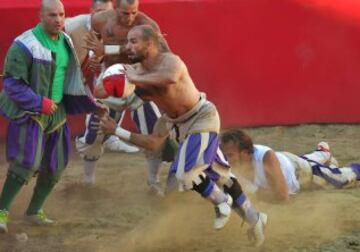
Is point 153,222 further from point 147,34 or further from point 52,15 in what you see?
point 52,15

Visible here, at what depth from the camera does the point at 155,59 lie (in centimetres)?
705

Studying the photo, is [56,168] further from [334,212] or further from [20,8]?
[20,8]

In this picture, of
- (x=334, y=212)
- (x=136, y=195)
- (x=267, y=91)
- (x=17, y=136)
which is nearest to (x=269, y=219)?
(x=334, y=212)

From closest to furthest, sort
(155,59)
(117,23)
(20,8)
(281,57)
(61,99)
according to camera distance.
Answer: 1. (155,59)
2. (61,99)
3. (117,23)
4. (20,8)
5. (281,57)

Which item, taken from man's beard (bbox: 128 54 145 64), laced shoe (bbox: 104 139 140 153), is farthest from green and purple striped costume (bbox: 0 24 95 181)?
laced shoe (bbox: 104 139 140 153)

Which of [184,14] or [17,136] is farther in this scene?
[184,14]

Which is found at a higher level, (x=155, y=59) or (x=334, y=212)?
(x=155, y=59)

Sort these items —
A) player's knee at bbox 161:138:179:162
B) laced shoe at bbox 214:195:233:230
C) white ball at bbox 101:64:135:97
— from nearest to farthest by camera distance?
white ball at bbox 101:64:135:97 < laced shoe at bbox 214:195:233:230 < player's knee at bbox 161:138:179:162

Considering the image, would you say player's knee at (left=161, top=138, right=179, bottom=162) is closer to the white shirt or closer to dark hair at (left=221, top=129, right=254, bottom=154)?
dark hair at (left=221, top=129, right=254, bottom=154)

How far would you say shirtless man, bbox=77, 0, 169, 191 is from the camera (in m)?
8.37

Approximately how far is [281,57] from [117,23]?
3.18 meters

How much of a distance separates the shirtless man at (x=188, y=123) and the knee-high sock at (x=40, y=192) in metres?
0.95

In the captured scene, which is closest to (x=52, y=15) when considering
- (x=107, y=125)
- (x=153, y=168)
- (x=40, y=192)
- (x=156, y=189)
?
(x=107, y=125)

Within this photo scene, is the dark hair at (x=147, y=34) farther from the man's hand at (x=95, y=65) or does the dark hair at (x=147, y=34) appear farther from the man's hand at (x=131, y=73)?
the man's hand at (x=95, y=65)
